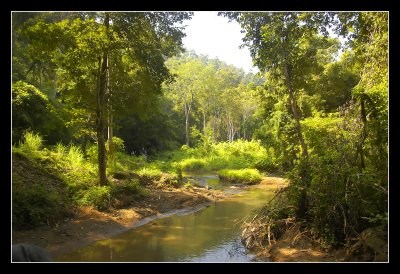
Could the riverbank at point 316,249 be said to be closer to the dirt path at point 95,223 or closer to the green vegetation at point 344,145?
the green vegetation at point 344,145

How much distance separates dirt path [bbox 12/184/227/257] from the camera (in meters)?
7.55

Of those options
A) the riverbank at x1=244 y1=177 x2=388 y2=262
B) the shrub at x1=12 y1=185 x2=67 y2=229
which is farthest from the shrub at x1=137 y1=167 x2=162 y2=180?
the riverbank at x1=244 y1=177 x2=388 y2=262

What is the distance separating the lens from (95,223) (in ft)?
29.6

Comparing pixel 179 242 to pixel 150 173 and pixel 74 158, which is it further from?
pixel 150 173

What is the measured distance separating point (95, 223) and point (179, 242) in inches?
86.6

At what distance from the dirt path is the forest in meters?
0.06

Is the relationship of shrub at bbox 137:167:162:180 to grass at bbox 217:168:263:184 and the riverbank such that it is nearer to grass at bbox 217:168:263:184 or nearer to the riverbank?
grass at bbox 217:168:263:184

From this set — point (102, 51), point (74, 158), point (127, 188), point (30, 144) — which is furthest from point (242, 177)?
point (102, 51)

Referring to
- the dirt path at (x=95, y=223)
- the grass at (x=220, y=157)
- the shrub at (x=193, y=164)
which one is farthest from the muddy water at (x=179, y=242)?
the shrub at (x=193, y=164)

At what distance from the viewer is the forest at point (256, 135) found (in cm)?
692

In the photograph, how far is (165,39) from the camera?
12289 millimetres
